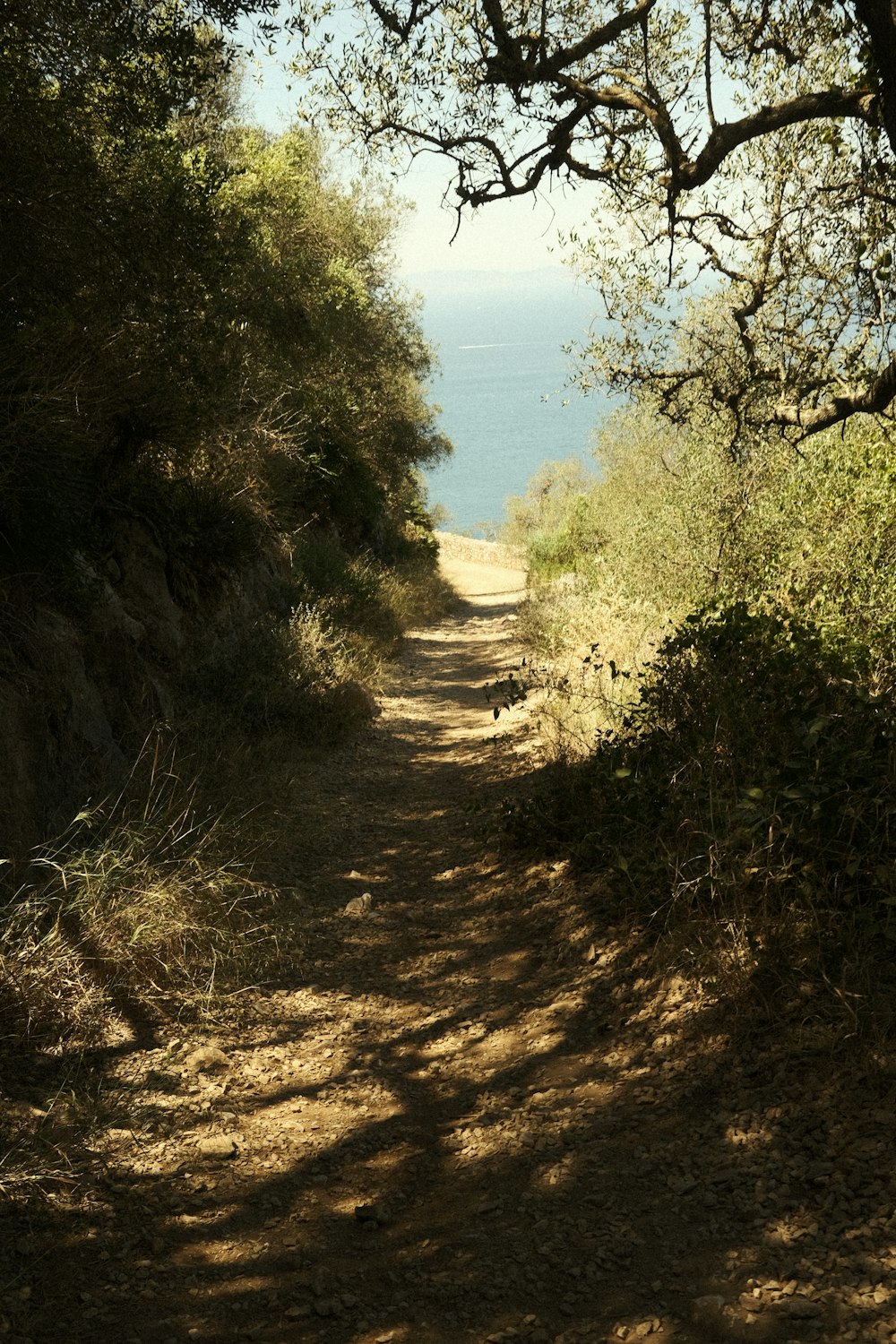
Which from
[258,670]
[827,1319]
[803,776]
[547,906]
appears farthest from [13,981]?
[258,670]

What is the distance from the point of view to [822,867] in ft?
14.6

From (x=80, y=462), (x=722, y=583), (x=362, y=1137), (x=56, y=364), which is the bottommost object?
(x=362, y=1137)

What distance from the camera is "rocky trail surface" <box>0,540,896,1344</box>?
9.75 ft

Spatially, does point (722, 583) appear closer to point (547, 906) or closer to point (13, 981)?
point (547, 906)

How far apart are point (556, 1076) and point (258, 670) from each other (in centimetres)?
657

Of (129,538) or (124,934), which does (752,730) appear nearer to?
(124,934)

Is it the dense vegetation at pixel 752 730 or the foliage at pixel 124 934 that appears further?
the foliage at pixel 124 934

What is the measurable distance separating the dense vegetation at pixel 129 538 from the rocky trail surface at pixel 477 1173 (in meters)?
0.77

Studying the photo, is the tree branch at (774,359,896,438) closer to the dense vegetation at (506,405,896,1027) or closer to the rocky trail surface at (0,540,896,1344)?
the dense vegetation at (506,405,896,1027)

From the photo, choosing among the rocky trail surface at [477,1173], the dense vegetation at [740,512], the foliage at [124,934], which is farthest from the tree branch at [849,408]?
the foliage at [124,934]

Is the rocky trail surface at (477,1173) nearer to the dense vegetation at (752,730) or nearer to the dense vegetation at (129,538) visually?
the dense vegetation at (752,730)

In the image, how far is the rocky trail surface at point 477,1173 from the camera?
9.75 ft

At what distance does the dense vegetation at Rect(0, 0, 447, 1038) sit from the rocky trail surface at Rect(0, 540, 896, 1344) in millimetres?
775

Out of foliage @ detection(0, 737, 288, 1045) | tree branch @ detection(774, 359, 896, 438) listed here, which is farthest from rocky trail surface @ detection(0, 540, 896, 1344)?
tree branch @ detection(774, 359, 896, 438)
